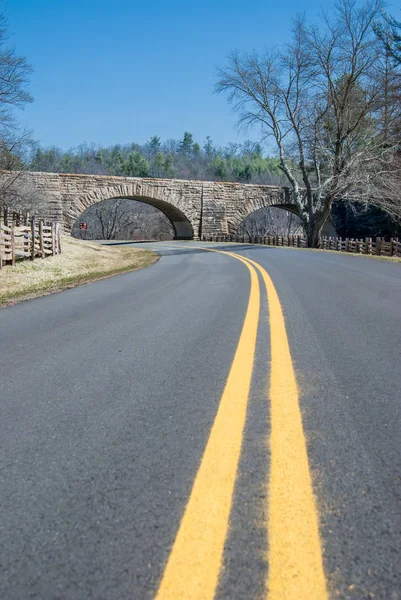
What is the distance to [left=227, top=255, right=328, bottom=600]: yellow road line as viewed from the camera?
1254mm

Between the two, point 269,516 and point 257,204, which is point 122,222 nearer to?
point 257,204

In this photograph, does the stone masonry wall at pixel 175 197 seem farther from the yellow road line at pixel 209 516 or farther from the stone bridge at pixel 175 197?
the yellow road line at pixel 209 516

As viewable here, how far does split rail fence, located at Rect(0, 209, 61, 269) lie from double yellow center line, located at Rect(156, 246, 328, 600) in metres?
13.3

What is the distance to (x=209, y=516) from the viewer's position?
61.1 inches

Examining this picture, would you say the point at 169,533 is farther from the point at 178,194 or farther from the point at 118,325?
the point at 178,194

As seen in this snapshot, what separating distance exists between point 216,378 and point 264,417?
0.72m

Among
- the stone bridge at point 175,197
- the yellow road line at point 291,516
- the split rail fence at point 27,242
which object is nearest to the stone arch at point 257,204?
the stone bridge at point 175,197

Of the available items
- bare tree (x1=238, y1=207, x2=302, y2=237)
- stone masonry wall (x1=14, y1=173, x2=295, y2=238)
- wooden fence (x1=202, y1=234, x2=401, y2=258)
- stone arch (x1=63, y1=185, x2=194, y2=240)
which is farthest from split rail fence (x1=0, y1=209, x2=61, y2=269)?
bare tree (x1=238, y1=207, x2=302, y2=237)

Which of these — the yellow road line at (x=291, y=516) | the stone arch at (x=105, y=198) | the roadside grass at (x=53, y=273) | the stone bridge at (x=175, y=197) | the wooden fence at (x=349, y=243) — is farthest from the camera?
the stone arch at (x=105, y=198)

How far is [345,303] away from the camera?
6.39 m

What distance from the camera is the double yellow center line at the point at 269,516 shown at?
1.26 meters

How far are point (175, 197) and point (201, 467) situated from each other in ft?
120

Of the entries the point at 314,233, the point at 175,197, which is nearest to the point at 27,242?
the point at 314,233

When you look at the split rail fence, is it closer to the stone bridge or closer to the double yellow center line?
the double yellow center line
